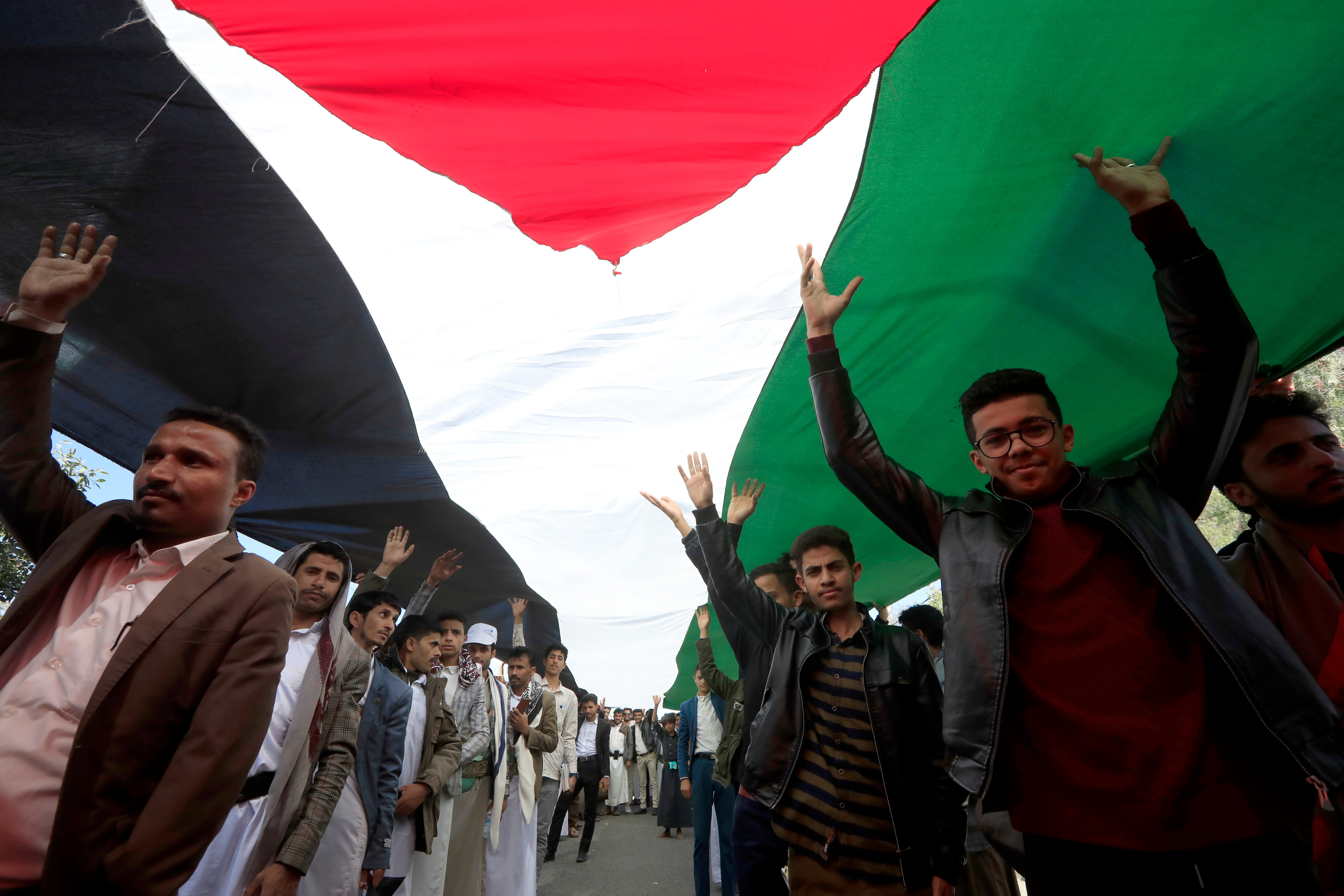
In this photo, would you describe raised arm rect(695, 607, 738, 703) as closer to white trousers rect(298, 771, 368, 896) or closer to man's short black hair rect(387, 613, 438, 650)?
man's short black hair rect(387, 613, 438, 650)

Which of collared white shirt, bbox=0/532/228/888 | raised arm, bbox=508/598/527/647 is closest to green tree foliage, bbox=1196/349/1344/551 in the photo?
raised arm, bbox=508/598/527/647

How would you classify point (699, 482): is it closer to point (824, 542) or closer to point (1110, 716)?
point (824, 542)

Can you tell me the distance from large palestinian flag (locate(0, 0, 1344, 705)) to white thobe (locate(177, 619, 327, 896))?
1.41 m

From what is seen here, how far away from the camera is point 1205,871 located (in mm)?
1220

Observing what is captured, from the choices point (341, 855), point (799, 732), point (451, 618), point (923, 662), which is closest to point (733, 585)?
point (799, 732)

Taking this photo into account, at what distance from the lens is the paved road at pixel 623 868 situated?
619cm

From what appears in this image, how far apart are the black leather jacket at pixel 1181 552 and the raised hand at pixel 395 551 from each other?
130 inches

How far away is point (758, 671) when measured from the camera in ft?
10.9

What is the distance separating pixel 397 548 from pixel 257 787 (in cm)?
194

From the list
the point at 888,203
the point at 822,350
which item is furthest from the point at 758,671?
the point at 888,203

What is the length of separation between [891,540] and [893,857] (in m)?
3.00

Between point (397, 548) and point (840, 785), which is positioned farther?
point (397, 548)

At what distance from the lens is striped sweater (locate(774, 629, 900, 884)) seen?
81.2 inches

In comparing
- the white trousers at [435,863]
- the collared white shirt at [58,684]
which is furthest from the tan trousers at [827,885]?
the white trousers at [435,863]
